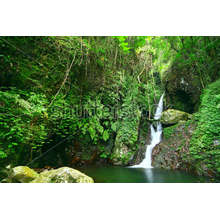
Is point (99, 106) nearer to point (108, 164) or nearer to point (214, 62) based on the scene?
point (108, 164)

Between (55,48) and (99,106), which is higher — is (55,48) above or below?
above

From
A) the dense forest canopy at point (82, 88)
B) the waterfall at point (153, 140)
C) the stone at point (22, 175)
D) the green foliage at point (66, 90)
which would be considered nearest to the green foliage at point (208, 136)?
the dense forest canopy at point (82, 88)

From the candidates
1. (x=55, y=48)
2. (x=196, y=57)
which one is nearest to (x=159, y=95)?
(x=196, y=57)

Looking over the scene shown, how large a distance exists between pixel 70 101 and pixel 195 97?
365 inches

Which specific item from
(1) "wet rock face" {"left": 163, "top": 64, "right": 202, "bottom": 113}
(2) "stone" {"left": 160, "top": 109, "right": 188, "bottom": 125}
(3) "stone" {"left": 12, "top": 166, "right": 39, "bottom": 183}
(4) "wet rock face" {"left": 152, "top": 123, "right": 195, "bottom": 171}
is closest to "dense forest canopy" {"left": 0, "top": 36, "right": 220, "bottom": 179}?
(1) "wet rock face" {"left": 163, "top": 64, "right": 202, "bottom": 113}

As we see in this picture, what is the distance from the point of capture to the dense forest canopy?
3.50 m

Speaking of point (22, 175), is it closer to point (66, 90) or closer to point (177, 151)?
point (66, 90)

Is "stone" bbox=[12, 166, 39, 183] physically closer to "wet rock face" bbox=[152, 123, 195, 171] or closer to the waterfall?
the waterfall

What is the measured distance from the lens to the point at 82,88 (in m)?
6.36

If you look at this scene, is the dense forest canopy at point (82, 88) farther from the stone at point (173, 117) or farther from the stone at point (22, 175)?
the stone at point (173, 117)

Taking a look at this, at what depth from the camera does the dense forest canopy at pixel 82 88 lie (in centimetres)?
350

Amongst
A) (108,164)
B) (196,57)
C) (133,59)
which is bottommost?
(108,164)
